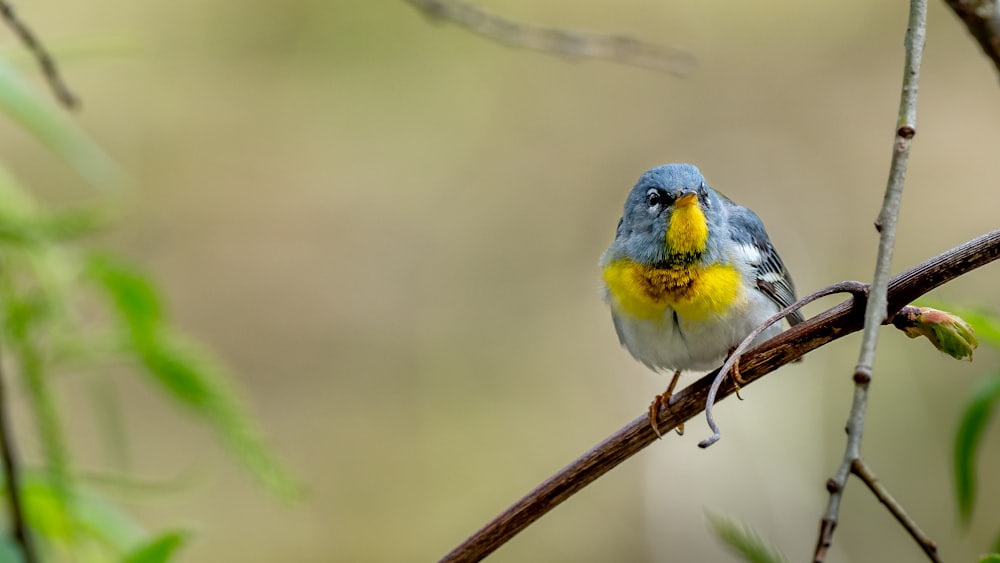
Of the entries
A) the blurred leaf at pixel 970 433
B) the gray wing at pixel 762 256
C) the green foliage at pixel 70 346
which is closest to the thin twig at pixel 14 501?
the green foliage at pixel 70 346

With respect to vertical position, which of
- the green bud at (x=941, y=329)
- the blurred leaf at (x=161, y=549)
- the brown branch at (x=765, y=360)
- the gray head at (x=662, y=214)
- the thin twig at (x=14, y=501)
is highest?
the gray head at (x=662, y=214)

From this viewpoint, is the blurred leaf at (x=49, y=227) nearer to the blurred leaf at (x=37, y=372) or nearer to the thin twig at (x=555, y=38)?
the blurred leaf at (x=37, y=372)

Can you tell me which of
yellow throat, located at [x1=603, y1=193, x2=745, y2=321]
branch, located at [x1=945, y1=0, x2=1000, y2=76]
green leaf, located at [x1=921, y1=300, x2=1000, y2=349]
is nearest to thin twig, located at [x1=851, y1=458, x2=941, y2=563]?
green leaf, located at [x1=921, y1=300, x2=1000, y2=349]

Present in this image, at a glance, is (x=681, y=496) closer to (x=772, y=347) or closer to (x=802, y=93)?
(x=802, y=93)

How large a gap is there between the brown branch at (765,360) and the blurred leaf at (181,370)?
0.40m

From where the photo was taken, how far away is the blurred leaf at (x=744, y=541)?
0.76 metres

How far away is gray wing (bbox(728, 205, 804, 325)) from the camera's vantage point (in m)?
2.34

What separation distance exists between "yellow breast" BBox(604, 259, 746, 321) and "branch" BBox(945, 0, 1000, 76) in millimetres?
1099

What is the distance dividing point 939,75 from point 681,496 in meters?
3.19

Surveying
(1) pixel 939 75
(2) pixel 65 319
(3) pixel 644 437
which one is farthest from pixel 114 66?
(3) pixel 644 437

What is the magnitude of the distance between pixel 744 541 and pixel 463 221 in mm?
6042

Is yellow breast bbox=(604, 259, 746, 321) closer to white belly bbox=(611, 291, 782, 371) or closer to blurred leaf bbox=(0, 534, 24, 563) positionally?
white belly bbox=(611, 291, 782, 371)

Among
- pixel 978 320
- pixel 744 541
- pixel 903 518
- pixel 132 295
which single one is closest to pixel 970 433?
pixel 978 320

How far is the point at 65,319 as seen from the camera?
5.19 feet
